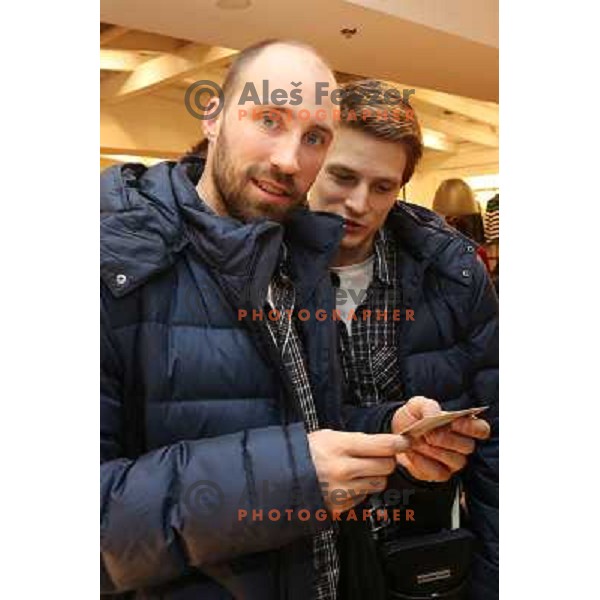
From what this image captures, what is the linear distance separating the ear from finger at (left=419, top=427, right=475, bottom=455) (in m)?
0.32

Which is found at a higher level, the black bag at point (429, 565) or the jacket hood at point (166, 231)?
the jacket hood at point (166, 231)

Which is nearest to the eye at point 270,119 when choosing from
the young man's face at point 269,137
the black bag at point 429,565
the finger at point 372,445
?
the young man's face at point 269,137

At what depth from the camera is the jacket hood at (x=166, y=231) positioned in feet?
1.91

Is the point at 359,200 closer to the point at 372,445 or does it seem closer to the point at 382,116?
the point at 382,116

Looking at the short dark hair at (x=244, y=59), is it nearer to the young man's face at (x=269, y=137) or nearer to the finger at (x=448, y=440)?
the young man's face at (x=269, y=137)

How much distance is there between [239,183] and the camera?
62cm

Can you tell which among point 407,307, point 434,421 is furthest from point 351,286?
point 434,421

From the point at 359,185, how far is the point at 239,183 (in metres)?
0.12

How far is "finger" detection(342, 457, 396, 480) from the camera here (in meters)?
0.58

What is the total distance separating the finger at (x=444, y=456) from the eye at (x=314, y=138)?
0.90ft

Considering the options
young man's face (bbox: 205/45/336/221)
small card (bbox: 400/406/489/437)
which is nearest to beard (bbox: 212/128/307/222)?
young man's face (bbox: 205/45/336/221)
